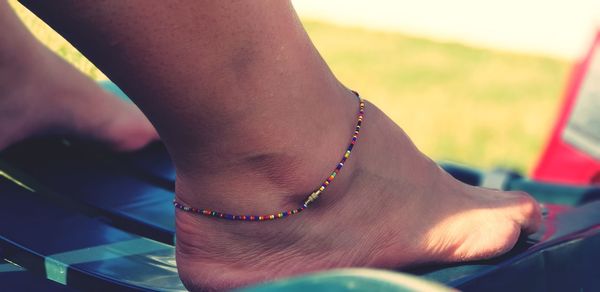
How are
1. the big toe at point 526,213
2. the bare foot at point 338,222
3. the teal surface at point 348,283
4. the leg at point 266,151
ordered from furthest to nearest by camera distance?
the big toe at point 526,213 → the bare foot at point 338,222 → the leg at point 266,151 → the teal surface at point 348,283

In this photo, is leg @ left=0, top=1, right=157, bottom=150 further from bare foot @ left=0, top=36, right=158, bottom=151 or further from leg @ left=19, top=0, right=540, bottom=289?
leg @ left=19, top=0, right=540, bottom=289

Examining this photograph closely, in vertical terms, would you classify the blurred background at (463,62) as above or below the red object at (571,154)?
above

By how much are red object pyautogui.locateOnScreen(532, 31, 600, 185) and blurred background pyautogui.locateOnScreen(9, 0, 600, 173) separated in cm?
32

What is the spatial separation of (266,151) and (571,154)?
4.42 feet

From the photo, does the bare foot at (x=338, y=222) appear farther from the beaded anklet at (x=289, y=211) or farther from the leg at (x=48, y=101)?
the leg at (x=48, y=101)

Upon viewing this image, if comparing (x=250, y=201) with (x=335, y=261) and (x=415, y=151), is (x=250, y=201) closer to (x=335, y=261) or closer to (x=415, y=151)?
(x=335, y=261)

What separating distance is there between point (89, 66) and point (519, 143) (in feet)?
6.32

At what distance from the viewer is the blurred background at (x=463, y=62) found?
9.81ft

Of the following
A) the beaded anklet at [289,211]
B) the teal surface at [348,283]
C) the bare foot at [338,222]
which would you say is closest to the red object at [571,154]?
the bare foot at [338,222]

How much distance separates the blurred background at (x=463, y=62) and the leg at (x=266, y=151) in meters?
1.50

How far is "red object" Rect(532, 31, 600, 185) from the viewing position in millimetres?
1956

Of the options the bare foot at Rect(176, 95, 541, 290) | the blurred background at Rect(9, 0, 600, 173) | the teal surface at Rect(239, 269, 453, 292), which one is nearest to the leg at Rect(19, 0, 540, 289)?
the bare foot at Rect(176, 95, 541, 290)

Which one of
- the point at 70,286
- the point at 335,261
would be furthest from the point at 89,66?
the point at 335,261

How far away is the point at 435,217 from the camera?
0.97 meters
